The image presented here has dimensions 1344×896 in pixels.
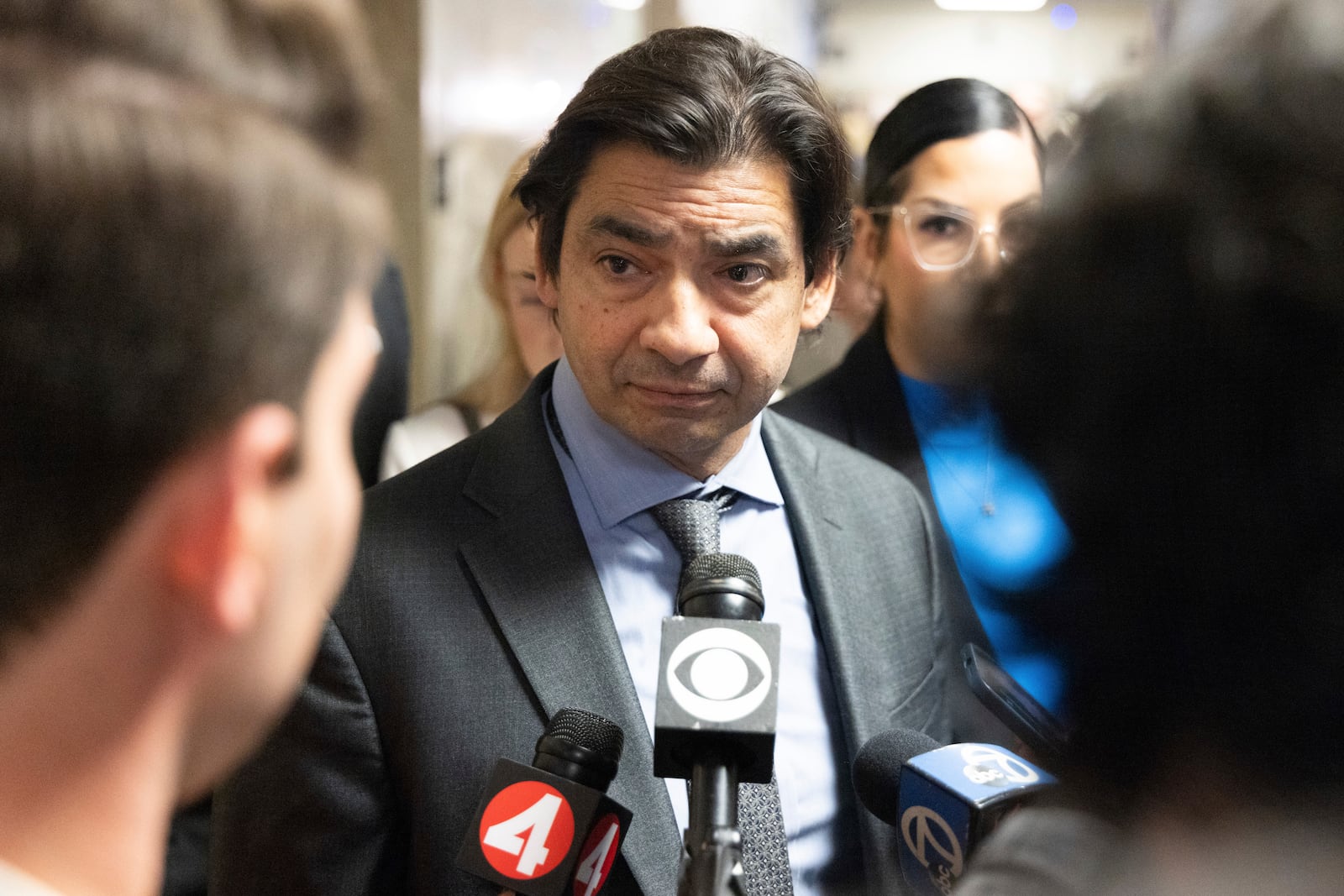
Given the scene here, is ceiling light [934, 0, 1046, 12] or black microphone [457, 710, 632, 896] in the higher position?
ceiling light [934, 0, 1046, 12]

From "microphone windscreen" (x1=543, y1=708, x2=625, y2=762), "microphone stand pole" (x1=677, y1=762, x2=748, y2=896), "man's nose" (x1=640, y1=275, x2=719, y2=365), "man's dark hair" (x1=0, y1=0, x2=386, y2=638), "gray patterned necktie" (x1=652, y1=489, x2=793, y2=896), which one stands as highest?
"man's dark hair" (x1=0, y1=0, x2=386, y2=638)

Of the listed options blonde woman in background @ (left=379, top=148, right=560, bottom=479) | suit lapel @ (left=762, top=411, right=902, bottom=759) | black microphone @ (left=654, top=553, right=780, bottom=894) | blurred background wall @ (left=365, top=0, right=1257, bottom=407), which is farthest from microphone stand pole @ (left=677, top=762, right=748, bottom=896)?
blurred background wall @ (left=365, top=0, right=1257, bottom=407)

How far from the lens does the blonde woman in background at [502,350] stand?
2533 millimetres

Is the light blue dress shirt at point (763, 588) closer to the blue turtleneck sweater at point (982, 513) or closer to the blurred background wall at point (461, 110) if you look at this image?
the blue turtleneck sweater at point (982, 513)

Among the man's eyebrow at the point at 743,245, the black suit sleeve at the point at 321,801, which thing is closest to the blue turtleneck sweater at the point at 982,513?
the man's eyebrow at the point at 743,245

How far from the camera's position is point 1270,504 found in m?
0.58

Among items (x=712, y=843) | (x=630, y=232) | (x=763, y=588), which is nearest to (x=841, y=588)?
(x=763, y=588)

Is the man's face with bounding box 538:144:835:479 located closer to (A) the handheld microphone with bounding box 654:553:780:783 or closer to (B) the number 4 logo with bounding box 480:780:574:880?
(A) the handheld microphone with bounding box 654:553:780:783

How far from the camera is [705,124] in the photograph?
5.24ft

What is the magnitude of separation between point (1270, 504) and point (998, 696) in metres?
0.64

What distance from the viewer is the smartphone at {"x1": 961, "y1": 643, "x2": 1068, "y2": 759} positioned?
3.26ft

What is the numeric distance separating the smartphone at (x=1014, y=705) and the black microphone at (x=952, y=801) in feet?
0.11

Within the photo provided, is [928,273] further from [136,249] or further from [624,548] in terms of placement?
[136,249]

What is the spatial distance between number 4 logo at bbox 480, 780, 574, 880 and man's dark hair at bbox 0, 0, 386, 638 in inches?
23.2
